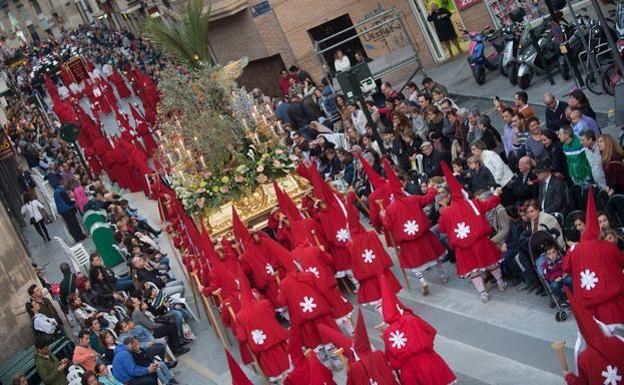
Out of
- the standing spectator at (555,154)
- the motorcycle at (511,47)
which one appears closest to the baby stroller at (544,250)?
the standing spectator at (555,154)

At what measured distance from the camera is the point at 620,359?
36.0ft

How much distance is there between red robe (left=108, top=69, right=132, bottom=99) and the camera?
169ft

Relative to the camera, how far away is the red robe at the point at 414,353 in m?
12.9

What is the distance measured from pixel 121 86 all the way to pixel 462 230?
3739cm

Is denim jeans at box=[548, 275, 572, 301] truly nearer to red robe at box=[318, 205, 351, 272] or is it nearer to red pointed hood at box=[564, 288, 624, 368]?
red pointed hood at box=[564, 288, 624, 368]

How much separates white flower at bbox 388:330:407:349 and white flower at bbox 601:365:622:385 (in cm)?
253

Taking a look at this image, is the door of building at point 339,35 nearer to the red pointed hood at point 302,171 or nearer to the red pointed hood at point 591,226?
the red pointed hood at point 302,171

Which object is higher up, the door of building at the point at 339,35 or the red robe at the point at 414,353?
the door of building at the point at 339,35

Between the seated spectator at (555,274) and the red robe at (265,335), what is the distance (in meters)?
3.47

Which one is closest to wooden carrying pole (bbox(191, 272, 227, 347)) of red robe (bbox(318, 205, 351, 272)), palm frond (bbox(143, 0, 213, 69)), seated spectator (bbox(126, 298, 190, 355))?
seated spectator (bbox(126, 298, 190, 355))

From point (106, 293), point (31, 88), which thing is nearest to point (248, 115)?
point (106, 293)

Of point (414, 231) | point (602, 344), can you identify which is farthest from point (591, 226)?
point (414, 231)

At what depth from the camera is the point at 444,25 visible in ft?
105

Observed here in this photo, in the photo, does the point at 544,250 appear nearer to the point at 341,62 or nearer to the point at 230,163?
the point at 230,163
